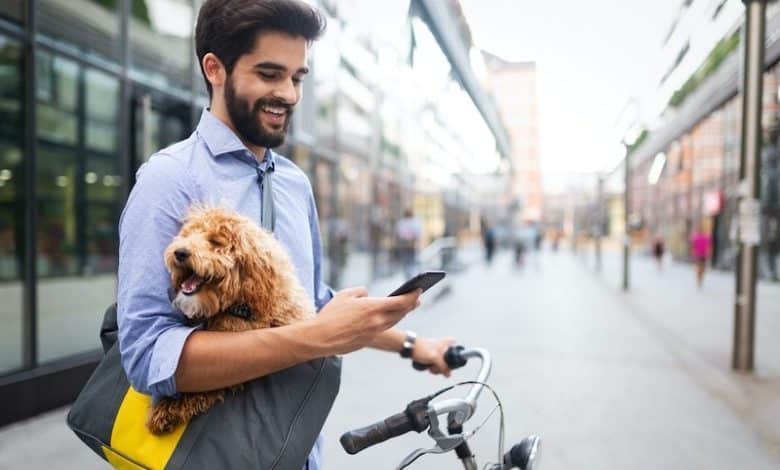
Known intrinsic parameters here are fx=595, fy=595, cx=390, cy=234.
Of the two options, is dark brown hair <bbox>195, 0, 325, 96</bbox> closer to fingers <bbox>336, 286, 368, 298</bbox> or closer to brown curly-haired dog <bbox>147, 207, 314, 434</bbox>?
brown curly-haired dog <bbox>147, 207, 314, 434</bbox>

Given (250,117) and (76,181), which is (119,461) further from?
(76,181)

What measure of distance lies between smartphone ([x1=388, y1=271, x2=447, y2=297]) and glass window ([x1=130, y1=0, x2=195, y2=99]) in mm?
6523

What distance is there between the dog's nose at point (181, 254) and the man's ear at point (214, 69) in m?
0.40

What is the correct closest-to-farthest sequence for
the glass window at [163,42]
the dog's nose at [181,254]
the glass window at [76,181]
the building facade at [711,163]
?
the dog's nose at [181,254], the glass window at [163,42], the building facade at [711,163], the glass window at [76,181]

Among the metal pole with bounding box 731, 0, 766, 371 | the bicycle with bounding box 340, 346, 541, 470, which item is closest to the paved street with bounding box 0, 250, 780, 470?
the metal pole with bounding box 731, 0, 766, 371

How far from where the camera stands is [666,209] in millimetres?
30781

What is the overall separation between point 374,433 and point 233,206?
1.69 ft

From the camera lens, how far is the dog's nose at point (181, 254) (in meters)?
0.87

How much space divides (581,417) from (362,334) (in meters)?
4.14

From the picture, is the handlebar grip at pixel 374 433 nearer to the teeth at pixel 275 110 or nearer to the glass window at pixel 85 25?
the teeth at pixel 275 110

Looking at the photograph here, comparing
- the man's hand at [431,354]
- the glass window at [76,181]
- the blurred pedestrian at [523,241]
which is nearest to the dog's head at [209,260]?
the man's hand at [431,354]

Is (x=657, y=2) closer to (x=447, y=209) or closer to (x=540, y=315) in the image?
(x=540, y=315)

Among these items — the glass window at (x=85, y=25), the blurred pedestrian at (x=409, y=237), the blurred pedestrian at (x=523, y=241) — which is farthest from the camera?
the blurred pedestrian at (x=523, y=241)

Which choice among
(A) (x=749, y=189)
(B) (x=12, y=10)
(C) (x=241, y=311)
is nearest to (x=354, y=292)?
(C) (x=241, y=311)
